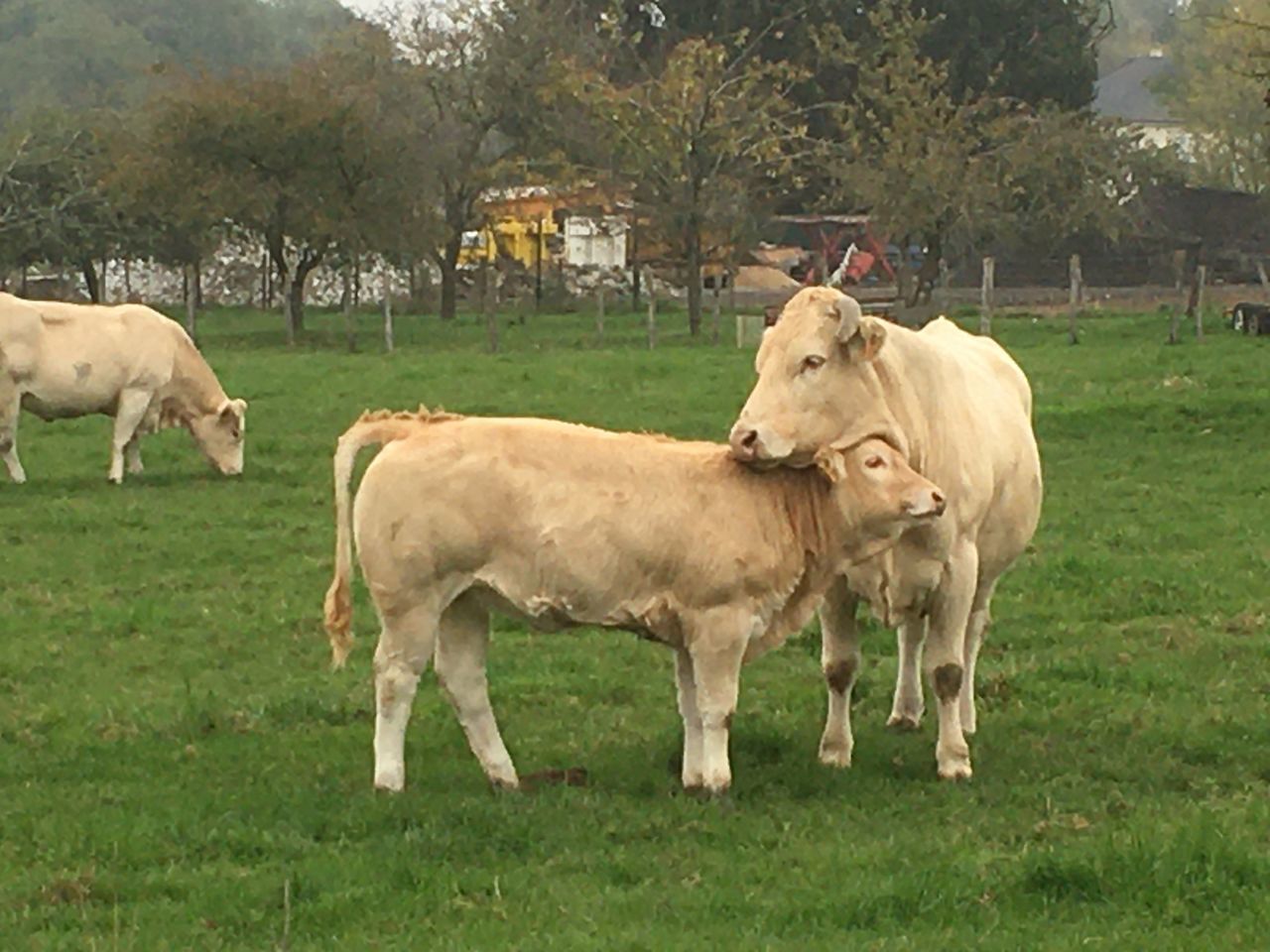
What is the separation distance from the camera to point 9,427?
18234mm

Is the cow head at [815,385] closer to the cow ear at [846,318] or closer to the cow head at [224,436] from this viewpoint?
the cow ear at [846,318]

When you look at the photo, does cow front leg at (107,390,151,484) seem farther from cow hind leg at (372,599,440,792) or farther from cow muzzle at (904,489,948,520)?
cow muzzle at (904,489,948,520)

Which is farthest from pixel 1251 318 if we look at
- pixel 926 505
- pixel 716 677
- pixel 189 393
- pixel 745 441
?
pixel 716 677

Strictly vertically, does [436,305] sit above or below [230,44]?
below

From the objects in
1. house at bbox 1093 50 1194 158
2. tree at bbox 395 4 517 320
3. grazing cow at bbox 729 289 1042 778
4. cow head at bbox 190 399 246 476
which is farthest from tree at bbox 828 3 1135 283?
house at bbox 1093 50 1194 158

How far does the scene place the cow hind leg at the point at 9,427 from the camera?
18.2 m

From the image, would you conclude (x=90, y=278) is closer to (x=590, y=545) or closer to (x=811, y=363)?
(x=811, y=363)

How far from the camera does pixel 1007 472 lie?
913 centimetres

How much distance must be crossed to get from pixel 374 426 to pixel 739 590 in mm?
1515

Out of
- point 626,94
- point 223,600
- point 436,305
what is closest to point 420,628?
point 223,600

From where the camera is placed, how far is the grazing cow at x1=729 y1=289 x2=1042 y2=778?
8.09 m

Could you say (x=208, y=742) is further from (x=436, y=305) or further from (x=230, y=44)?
(x=230, y=44)

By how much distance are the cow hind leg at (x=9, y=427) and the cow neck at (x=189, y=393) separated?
152 centimetres

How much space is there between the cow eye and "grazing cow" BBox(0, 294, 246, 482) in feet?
37.3
